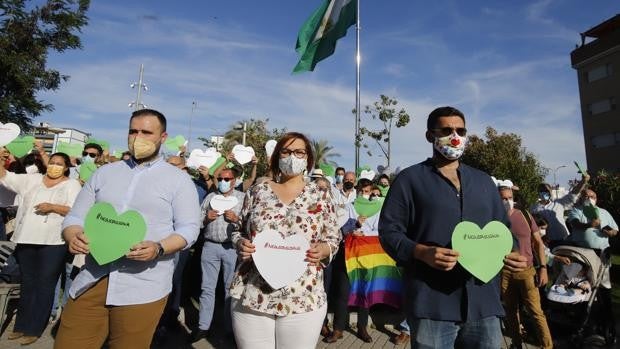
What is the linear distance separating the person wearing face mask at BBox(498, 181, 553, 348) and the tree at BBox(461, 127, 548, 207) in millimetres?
22363

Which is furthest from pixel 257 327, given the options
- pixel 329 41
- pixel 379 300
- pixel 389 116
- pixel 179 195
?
pixel 389 116

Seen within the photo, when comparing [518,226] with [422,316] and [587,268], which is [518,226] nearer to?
[587,268]

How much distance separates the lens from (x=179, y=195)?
8.25ft

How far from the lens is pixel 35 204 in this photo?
15.0ft

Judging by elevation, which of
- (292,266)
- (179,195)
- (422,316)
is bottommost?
(422,316)

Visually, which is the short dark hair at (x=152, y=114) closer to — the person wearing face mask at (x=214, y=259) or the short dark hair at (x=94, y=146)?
the person wearing face mask at (x=214, y=259)

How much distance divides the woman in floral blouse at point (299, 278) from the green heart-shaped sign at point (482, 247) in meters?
0.85

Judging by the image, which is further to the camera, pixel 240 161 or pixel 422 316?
pixel 240 161

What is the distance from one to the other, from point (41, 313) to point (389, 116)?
1591cm

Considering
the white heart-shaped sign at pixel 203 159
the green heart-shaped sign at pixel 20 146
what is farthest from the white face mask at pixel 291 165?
the green heart-shaped sign at pixel 20 146

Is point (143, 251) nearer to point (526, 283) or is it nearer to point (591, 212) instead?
point (526, 283)

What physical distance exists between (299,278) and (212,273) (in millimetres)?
2836

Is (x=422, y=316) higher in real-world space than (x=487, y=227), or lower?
lower

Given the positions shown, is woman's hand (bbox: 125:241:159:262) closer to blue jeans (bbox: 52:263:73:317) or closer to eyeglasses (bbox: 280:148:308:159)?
eyeglasses (bbox: 280:148:308:159)
